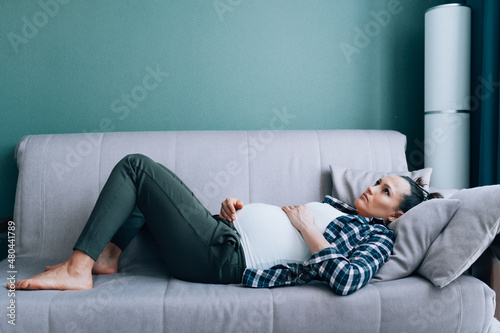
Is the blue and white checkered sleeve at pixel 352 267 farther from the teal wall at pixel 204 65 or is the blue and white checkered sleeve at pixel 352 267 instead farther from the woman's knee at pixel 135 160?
the teal wall at pixel 204 65

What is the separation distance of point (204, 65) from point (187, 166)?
0.66 meters

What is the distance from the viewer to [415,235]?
1.44 metres

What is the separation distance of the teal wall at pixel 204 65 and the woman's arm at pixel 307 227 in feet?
2.80

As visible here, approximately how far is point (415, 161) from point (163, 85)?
60.3 inches

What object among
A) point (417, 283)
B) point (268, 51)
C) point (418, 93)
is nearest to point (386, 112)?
point (418, 93)

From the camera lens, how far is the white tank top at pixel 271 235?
1482mm

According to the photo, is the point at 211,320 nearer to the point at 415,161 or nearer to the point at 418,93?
the point at 415,161

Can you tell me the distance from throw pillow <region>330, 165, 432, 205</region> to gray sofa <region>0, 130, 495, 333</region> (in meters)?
0.08

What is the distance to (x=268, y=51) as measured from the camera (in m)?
2.31

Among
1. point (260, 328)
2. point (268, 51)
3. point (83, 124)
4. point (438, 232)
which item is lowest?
point (260, 328)

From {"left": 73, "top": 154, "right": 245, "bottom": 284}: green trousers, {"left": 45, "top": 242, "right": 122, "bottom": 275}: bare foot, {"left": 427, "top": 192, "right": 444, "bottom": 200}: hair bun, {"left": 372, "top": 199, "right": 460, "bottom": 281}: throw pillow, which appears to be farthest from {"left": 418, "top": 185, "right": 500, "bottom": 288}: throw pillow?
{"left": 45, "top": 242, "right": 122, "bottom": 275}: bare foot

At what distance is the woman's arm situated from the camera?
1.38m

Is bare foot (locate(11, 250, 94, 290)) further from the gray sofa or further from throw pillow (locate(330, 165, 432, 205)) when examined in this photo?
throw pillow (locate(330, 165, 432, 205))

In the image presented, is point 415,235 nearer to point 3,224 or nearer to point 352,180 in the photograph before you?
point 352,180
